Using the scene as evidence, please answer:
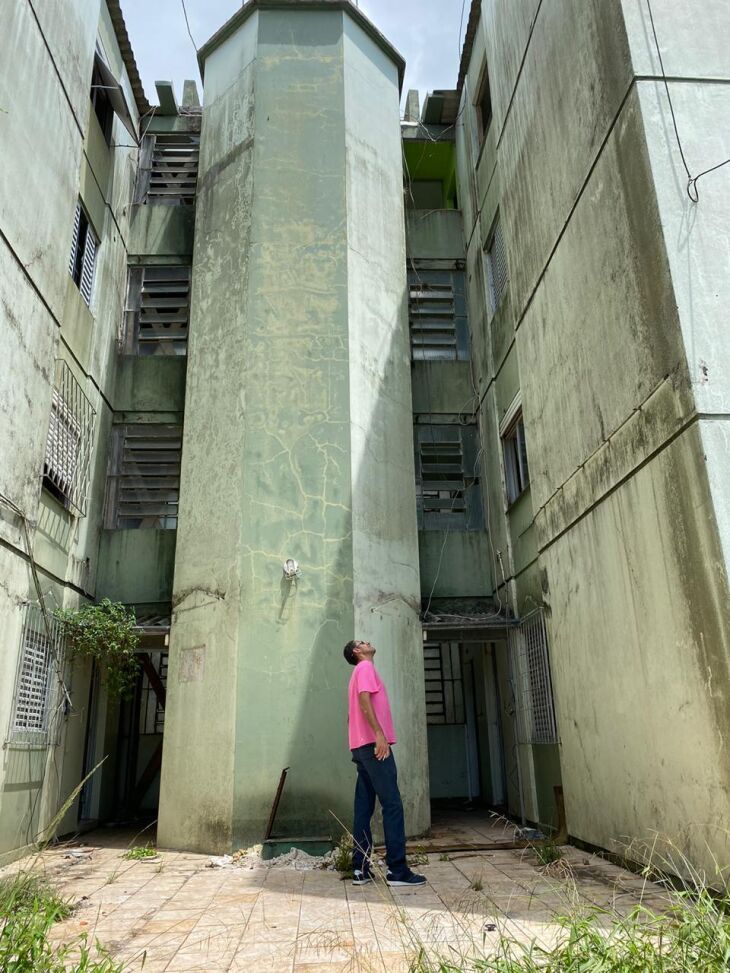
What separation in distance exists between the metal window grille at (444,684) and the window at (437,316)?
181 inches

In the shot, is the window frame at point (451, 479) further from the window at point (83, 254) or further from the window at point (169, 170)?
the window at point (169, 170)

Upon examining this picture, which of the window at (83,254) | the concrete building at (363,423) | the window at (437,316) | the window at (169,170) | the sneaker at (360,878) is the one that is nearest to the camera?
the sneaker at (360,878)

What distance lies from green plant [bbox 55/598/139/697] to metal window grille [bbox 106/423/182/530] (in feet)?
5.01

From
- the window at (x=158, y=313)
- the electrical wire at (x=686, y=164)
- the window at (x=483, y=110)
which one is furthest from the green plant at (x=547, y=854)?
the window at (x=483, y=110)


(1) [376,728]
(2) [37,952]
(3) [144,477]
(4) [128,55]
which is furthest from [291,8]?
(2) [37,952]

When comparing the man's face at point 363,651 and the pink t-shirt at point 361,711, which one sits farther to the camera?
the man's face at point 363,651

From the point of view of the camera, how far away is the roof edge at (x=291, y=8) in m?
10.8

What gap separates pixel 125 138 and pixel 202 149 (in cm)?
161

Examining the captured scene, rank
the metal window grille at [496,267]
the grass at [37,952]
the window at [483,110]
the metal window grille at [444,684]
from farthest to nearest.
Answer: the metal window grille at [444,684] < the window at [483,110] < the metal window grille at [496,267] < the grass at [37,952]

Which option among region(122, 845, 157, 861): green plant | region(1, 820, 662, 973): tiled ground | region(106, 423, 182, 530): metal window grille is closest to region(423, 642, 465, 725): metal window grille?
region(106, 423, 182, 530): metal window grille

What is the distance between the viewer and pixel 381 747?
540cm

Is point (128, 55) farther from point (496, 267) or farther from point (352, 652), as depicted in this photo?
point (352, 652)

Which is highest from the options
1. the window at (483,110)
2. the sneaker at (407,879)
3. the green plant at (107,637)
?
the window at (483,110)

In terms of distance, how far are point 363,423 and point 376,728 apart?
4.35 metres
